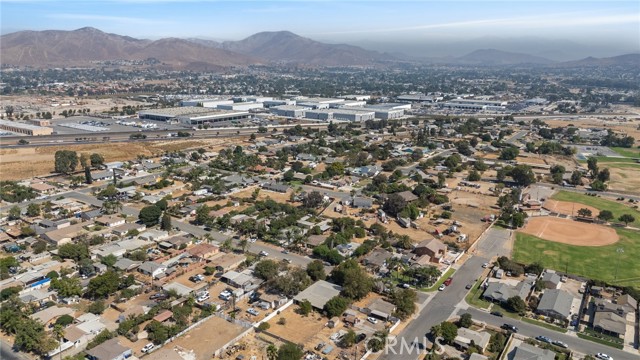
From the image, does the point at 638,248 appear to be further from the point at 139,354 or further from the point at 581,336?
the point at 139,354

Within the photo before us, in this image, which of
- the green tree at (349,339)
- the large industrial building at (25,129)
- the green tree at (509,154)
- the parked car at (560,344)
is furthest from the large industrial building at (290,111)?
the parked car at (560,344)

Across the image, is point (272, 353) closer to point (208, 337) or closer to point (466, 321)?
point (208, 337)

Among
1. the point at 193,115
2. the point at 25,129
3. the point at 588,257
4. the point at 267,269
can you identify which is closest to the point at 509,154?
the point at 588,257

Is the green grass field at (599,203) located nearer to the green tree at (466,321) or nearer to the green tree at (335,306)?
the green tree at (466,321)

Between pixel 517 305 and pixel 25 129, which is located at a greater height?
pixel 25 129

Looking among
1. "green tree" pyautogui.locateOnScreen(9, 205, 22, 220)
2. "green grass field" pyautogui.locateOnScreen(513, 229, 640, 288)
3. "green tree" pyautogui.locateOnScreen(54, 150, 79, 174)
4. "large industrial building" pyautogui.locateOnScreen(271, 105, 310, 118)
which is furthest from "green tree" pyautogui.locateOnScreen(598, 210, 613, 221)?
"large industrial building" pyautogui.locateOnScreen(271, 105, 310, 118)

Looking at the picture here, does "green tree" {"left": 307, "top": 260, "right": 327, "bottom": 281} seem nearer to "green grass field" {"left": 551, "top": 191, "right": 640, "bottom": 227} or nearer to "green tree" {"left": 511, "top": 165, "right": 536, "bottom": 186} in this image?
"green grass field" {"left": 551, "top": 191, "right": 640, "bottom": 227}
